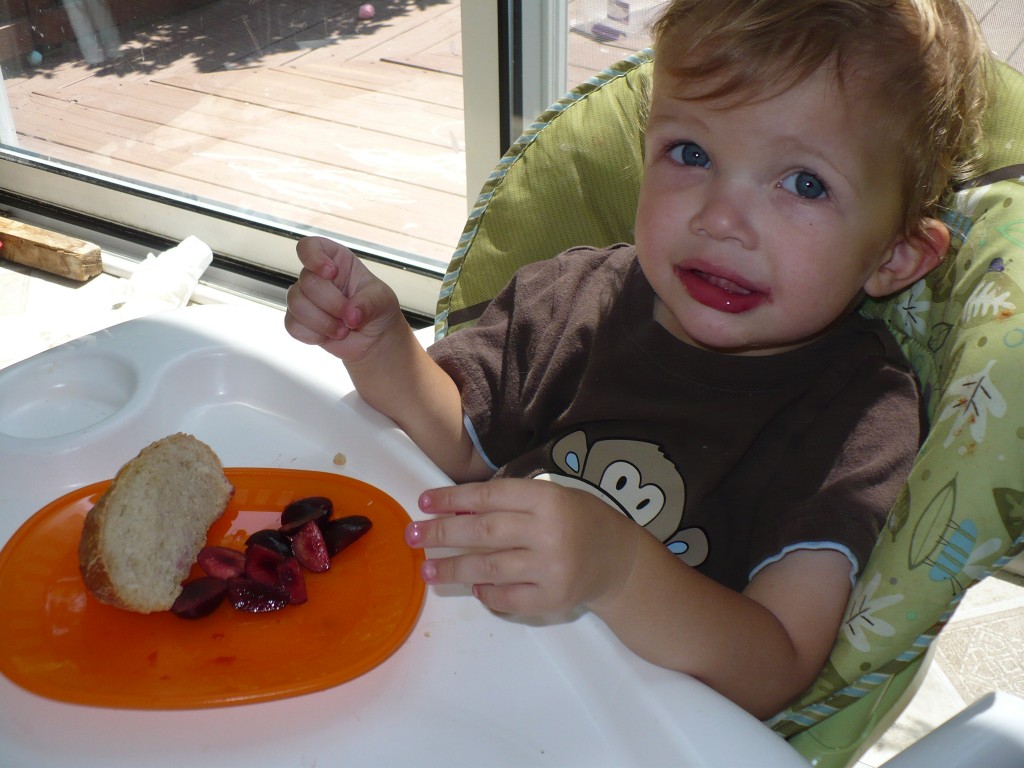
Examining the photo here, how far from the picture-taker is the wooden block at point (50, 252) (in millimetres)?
2023

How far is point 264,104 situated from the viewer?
202 centimetres

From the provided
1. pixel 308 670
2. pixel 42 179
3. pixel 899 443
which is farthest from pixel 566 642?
pixel 42 179

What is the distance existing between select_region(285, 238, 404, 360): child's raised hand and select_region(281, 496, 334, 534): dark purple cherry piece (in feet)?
0.51

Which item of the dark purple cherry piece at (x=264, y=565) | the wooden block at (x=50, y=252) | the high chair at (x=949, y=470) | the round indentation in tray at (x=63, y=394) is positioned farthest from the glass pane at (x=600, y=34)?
the wooden block at (x=50, y=252)

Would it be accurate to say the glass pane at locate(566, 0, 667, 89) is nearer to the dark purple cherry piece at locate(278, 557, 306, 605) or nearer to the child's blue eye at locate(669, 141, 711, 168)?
the child's blue eye at locate(669, 141, 711, 168)

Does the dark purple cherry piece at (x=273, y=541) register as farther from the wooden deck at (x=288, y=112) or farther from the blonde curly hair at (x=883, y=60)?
the wooden deck at (x=288, y=112)

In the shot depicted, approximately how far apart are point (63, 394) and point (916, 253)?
695 millimetres

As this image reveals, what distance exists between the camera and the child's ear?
77cm

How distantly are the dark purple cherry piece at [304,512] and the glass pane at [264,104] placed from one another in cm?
118

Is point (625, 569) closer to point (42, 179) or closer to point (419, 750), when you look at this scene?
point (419, 750)

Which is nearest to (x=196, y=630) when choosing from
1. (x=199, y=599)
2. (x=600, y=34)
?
(x=199, y=599)

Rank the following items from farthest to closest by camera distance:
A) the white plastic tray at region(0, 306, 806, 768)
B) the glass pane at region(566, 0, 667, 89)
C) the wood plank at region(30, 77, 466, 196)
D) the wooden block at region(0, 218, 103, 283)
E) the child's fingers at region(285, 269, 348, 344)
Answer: the wooden block at region(0, 218, 103, 283), the wood plank at region(30, 77, 466, 196), the glass pane at region(566, 0, 667, 89), the child's fingers at region(285, 269, 348, 344), the white plastic tray at region(0, 306, 806, 768)

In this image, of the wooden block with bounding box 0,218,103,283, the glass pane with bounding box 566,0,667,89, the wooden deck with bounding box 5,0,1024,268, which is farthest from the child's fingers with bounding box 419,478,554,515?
the wooden block with bounding box 0,218,103,283

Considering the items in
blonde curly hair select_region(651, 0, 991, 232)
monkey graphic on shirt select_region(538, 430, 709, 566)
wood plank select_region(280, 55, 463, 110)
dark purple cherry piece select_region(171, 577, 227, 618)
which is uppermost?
blonde curly hair select_region(651, 0, 991, 232)
